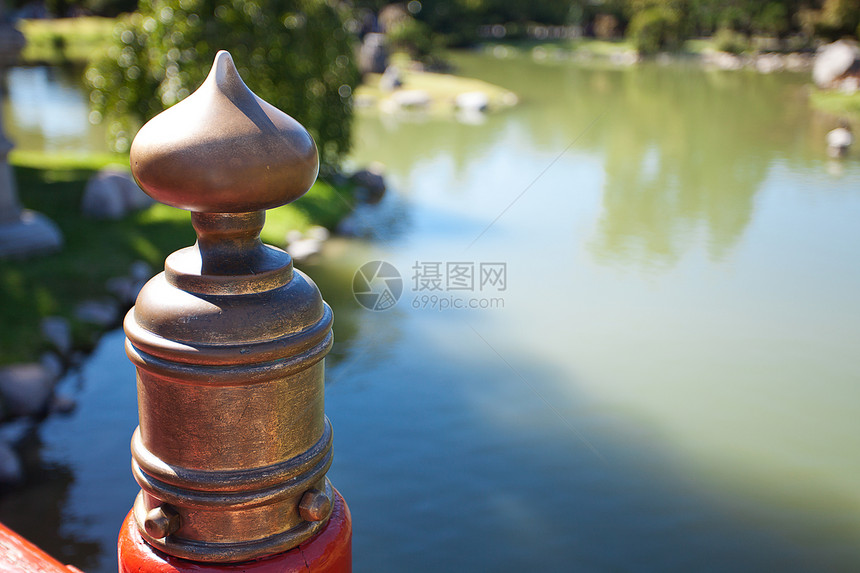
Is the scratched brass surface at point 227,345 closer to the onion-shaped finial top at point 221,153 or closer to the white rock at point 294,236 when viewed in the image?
the onion-shaped finial top at point 221,153

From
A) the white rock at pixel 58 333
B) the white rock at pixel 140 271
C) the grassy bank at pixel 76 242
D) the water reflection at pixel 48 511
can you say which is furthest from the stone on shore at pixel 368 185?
the water reflection at pixel 48 511

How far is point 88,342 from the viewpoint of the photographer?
18.2 feet

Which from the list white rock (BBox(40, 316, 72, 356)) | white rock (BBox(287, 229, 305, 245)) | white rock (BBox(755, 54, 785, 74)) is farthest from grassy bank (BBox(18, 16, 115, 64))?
white rock (BBox(755, 54, 785, 74))

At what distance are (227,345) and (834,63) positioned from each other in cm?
2125

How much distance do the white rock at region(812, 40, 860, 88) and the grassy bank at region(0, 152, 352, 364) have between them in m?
14.7

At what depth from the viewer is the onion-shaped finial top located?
3.13ft

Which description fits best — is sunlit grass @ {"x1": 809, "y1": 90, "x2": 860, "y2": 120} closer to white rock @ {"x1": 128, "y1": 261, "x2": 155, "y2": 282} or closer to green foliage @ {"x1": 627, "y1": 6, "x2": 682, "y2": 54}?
green foliage @ {"x1": 627, "y1": 6, "x2": 682, "y2": 54}

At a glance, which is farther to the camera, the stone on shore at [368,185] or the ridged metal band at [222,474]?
the stone on shore at [368,185]

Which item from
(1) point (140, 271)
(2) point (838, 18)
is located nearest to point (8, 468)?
(1) point (140, 271)

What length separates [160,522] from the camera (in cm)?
105

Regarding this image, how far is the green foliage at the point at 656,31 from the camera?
27844 millimetres

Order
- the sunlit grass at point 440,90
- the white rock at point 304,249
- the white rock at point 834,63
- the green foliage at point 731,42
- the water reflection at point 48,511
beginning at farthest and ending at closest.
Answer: the green foliage at point 731,42 → the white rock at point 834,63 → the sunlit grass at point 440,90 → the white rock at point 304,249 → the water reflection at point 48,511

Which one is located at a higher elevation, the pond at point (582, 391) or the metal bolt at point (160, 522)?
the metal bolt at point (160, 522)

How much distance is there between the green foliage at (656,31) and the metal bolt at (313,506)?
29.1m
